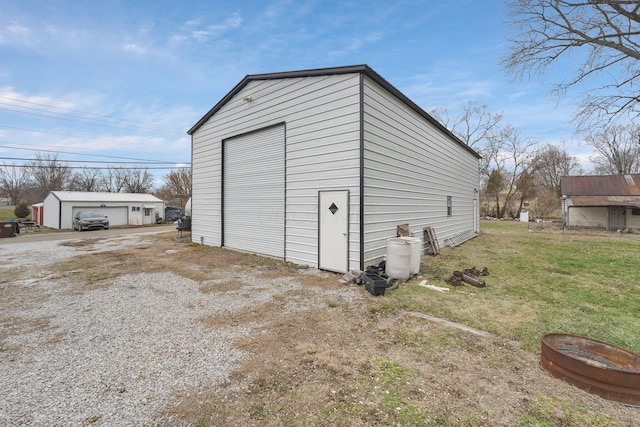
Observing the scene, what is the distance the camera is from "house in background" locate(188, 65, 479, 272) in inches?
263

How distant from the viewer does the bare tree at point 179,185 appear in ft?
126

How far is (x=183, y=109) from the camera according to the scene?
1950 cm

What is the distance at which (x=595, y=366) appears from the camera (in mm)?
2406

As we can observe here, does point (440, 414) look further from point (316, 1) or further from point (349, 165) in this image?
point (316, 1)

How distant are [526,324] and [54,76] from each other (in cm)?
2076

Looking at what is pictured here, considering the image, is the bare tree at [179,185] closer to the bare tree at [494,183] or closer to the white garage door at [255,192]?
the white garage door at [255,192]

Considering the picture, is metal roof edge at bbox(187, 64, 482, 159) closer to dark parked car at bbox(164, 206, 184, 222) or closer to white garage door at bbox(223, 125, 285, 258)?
white garage door at bbox(223, 125, 285, 258)

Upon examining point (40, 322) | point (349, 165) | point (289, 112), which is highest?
point (289, 112)

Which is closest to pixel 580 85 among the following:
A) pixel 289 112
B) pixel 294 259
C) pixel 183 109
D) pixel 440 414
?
pixel 289 112

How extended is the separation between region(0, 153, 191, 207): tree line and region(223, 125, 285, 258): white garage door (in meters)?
30.8

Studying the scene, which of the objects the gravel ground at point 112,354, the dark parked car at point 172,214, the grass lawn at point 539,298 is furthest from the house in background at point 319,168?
the dark parked car at point 172,214

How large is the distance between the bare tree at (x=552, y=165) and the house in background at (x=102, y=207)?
4337 centimetres

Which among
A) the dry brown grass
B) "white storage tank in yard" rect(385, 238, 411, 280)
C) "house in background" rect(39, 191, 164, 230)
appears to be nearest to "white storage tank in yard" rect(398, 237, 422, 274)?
"white storage tank in yard" rect(385, 238, 411, 280)

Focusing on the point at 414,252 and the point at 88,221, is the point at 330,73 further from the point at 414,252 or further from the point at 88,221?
the point at 88,221
